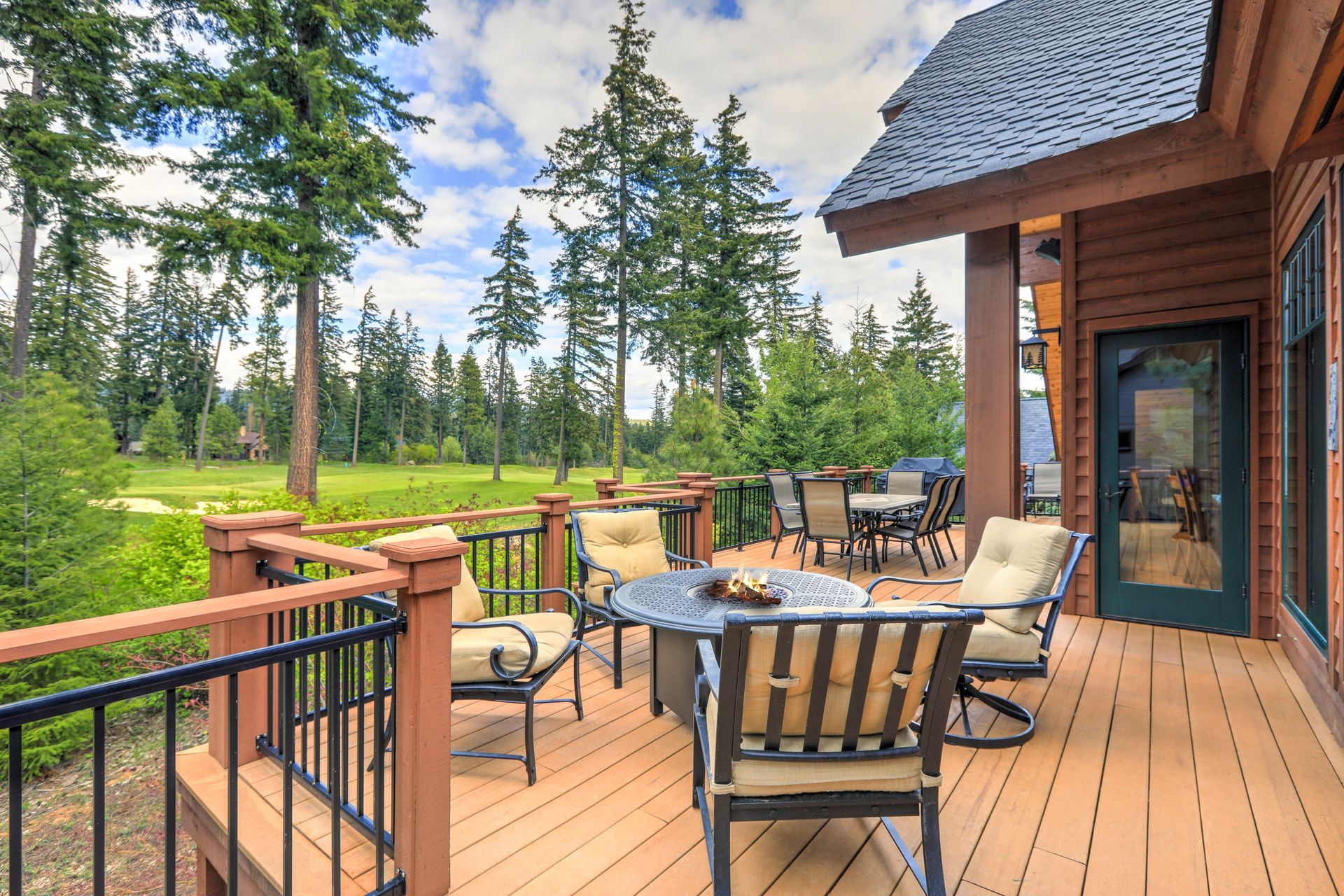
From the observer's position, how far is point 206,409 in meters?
23.3

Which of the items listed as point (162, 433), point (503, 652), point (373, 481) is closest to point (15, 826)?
point (503, 652)

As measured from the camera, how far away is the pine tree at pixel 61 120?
800cm

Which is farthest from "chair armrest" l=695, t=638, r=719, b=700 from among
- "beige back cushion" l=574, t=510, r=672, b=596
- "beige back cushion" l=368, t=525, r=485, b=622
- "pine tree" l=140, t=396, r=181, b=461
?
"pine tree" l=140, t=396, r=181, b=461

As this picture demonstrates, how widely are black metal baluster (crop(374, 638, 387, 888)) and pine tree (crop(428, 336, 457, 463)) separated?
3608cm

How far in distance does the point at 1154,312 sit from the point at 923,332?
84.4ft

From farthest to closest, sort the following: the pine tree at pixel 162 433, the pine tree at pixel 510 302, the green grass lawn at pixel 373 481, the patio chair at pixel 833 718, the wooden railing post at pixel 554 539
→ the pine tree at pixel 162 433, the pine tree at pixel 510 302, the green grass lawn at pixel 373 481, the wooden railing post at pixel 554 539, the patio chair at pixel 833 718

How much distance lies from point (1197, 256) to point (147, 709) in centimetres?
864

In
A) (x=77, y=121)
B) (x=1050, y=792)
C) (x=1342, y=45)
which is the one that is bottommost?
(x=1050, y=792)

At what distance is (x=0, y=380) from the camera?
5598 millimetres

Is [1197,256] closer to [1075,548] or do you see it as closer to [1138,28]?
[1138,28]

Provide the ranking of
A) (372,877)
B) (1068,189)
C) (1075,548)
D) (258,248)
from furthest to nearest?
(258,248), (1068,189), (1075,548), (372,877)

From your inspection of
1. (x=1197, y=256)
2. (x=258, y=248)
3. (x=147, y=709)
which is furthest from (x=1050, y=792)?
(x=258, y=248)

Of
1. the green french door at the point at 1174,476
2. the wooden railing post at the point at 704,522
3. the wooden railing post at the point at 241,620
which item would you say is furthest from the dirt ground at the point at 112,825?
the green french door at the point at 1174,476

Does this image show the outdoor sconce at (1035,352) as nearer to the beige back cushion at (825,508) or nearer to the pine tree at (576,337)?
the beige back cushion at (825,508)
